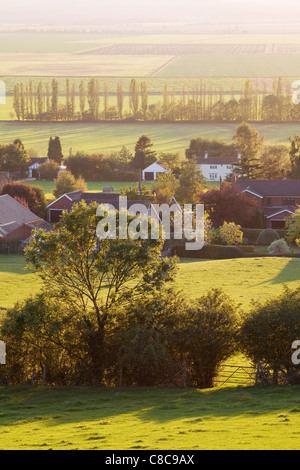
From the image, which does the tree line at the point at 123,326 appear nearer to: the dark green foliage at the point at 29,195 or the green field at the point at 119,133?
the dark green foliage at the point at 29,195

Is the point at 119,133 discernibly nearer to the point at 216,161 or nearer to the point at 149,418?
the point at 216,161

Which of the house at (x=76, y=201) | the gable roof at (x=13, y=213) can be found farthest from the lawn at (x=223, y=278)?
the house at (x=76, y=201)

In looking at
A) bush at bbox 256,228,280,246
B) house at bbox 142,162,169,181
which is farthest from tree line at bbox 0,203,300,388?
house at bbox 142,162,169,181

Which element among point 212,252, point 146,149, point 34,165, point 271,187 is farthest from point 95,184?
point 212,252

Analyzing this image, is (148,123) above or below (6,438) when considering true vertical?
above

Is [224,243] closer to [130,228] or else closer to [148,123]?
[130,228]

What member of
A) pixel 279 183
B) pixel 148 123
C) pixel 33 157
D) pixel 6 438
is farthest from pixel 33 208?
pixel 148 123
